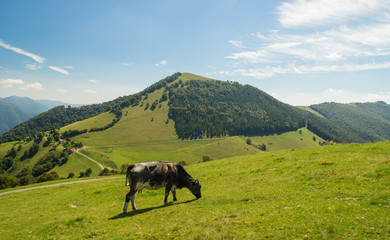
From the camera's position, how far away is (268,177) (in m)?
22.1

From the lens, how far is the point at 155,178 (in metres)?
16.5

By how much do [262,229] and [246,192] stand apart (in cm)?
780

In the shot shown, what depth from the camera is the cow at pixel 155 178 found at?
52.4ft

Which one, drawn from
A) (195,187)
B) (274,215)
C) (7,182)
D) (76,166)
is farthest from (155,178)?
(76,166)

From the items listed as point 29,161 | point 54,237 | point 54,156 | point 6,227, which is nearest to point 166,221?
point 54,237

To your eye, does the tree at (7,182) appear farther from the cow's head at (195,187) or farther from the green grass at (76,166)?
the cow's head at (195,187)

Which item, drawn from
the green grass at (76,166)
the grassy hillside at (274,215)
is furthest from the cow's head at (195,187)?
the green grass at (76,166)

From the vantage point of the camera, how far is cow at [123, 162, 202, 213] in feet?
52.4

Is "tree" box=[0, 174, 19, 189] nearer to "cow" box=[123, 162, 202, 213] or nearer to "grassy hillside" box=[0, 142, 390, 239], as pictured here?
"grassy hillside" box=[0, 142, 390, 239]

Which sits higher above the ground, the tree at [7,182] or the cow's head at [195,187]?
the cow's head at [195,187]

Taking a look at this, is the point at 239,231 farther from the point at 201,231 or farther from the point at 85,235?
the point at 85,235

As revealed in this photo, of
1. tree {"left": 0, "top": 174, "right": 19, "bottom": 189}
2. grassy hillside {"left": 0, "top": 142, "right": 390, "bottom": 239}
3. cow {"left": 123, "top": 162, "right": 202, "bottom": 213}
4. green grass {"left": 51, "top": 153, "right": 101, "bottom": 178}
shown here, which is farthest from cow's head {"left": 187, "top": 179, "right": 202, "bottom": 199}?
green grass {"left": 51, "top": 153, "right": 101, "bottom": 178}

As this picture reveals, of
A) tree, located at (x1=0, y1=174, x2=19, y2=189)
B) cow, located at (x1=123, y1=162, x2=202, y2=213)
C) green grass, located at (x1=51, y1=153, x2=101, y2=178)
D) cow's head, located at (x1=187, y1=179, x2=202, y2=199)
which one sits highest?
cow, located at (x1=123, y1=162, x2=202, y2=213)

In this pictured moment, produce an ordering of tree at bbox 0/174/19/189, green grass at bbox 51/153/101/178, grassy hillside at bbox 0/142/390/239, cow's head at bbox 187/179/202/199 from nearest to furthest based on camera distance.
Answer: grassy hillside at bbox 0/142/390/239 < cow's head at bbox 187/179/202/199 < tree at bbox 0/174/19/189 < green grass at bbox 51/153/101/178
